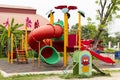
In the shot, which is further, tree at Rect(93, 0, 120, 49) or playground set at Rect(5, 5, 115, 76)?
tree at Rect(93, 0, 120, 49)

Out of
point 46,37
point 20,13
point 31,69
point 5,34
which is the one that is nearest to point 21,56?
point 46,37

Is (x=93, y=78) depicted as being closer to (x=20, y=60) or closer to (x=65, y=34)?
(x=65, y=34)

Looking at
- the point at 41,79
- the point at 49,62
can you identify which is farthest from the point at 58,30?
the point at 41,79

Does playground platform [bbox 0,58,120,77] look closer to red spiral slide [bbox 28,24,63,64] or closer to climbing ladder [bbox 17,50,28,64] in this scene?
red spiral slide [bbox 28,24,63,64]

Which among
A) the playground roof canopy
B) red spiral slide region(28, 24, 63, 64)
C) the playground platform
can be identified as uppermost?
the playground roof canopy

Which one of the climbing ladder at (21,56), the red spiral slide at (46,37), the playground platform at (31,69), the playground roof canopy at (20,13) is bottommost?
the playground platform at (31,69)

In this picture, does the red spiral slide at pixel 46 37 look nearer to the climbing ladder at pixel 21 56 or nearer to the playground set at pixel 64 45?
the playground set at pixel 64 45

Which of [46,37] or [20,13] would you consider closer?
[46,37]

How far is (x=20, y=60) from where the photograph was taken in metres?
18.8

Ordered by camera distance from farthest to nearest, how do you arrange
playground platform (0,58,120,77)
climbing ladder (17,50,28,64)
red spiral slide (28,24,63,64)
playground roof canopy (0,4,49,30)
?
playground roof canopy (0,4,49,30) < climbing ladder (17,50,28,64) < red spiral slide (28,24,63,64) < playground platform (0,58,120,77)

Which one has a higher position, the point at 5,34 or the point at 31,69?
the point at 5,34

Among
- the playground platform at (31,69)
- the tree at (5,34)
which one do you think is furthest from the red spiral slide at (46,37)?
the tree at (5,34)

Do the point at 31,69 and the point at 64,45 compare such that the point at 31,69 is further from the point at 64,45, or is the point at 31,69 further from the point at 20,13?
the point at 20,13

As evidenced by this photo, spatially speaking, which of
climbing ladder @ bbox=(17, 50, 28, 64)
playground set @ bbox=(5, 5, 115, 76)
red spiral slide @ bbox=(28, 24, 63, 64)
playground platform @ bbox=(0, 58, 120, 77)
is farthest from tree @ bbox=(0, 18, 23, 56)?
playground platform @ bbox=(0, 58, 120, 77)
